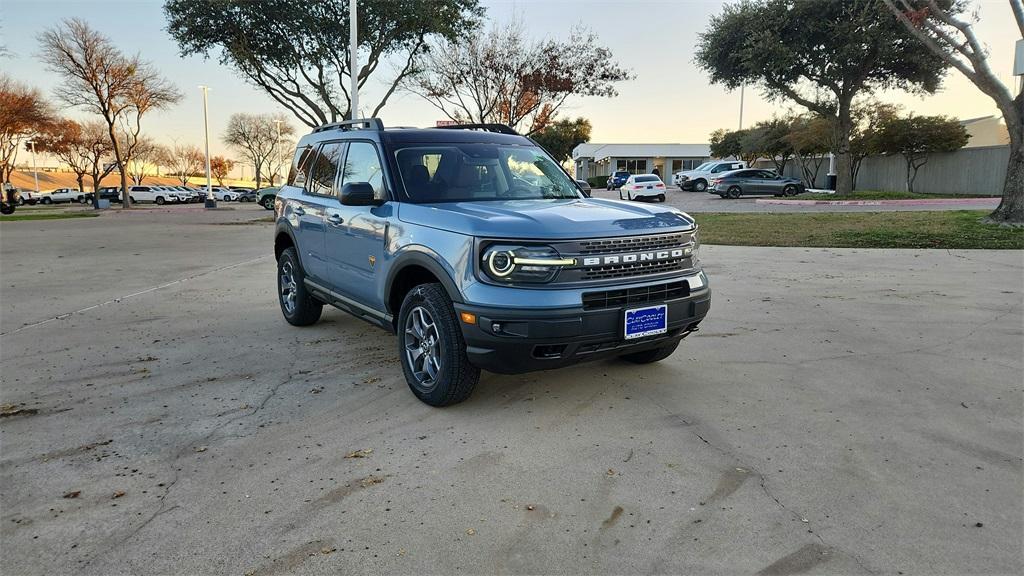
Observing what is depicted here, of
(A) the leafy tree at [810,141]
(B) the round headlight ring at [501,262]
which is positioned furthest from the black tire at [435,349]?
(A) the leafy tree at [810,141]

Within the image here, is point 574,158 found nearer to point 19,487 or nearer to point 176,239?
point 176,239

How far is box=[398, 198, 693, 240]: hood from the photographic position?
149 inches

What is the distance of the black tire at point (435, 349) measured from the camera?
395 centimetres

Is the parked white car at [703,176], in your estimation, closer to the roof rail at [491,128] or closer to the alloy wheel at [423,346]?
the roof rail at [491,128]

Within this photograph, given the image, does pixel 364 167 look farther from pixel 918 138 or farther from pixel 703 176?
pixel 703 176

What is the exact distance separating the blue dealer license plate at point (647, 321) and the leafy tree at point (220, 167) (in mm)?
107889

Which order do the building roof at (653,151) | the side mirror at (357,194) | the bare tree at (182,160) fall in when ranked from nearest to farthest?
the side mirror at (357,194), the building roof at (653,151), the bare tree at (182,160)

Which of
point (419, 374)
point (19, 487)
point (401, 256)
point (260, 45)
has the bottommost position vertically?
point (19, 487)

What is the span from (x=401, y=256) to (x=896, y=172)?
3734 cm

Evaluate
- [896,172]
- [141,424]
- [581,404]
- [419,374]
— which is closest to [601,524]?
[581,404]

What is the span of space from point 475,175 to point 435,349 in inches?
57.9

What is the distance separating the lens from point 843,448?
355 cm

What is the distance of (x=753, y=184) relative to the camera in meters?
32.5

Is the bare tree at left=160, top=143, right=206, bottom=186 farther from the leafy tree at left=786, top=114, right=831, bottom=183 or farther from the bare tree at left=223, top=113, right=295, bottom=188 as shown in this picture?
the leafy tree at left=786, top=114, right=831, bottom=183
